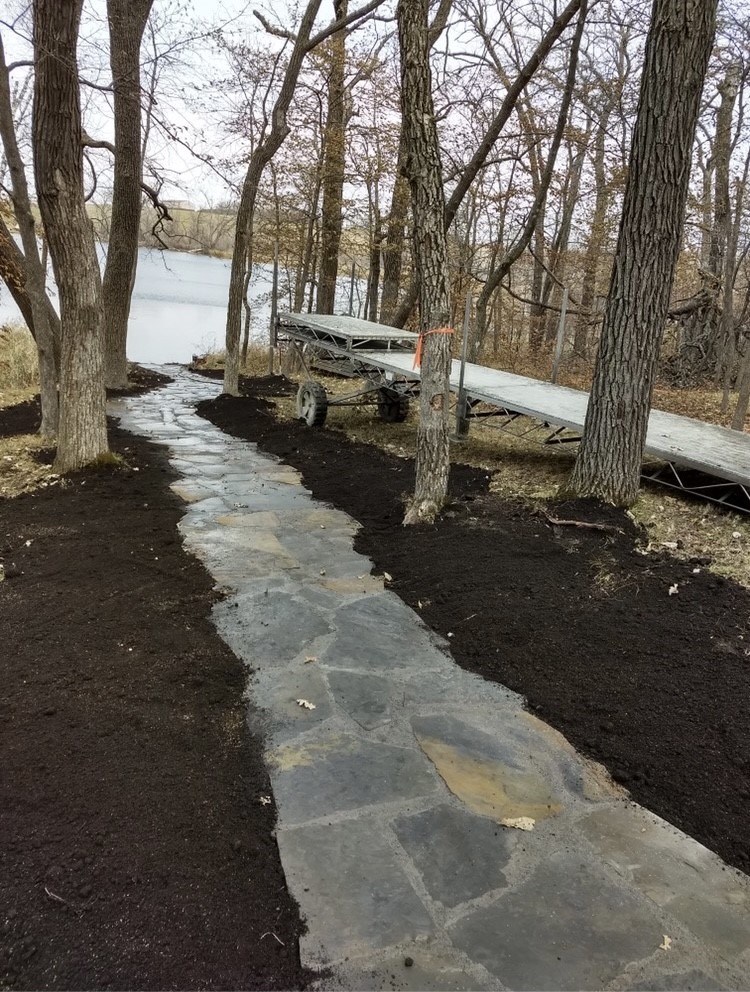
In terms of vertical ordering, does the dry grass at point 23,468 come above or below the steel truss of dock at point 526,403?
below

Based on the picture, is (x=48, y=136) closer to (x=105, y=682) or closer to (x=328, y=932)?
(x=105, y=682)

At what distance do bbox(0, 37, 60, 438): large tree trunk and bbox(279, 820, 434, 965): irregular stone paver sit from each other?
6651 mm

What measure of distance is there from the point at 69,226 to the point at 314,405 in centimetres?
402

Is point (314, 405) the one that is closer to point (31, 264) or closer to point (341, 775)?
point (31, 264)

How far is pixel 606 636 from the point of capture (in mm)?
3391

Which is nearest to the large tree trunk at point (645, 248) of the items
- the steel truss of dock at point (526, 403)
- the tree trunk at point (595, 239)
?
the steel truss of dock at point (526, 403)

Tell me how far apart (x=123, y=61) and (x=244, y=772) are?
1068 cm

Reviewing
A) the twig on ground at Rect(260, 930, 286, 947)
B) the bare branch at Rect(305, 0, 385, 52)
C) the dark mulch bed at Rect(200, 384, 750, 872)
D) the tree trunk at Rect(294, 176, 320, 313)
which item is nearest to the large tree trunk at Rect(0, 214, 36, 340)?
the bare branch at Rect(305, 0, 385, 52)

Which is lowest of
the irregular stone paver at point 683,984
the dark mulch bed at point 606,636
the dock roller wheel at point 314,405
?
the irregular stone paver at point 683,984

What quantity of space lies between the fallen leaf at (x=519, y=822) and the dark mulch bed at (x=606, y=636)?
46cm

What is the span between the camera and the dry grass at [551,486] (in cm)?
438

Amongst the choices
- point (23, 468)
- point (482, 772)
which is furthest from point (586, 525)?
point (23, 468)

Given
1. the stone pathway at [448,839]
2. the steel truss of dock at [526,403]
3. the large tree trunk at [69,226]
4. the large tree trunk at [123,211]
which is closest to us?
the stone pathway at [448,839]

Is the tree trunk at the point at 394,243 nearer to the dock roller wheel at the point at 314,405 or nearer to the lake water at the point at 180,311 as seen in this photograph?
the lake water at the point at 180,311
